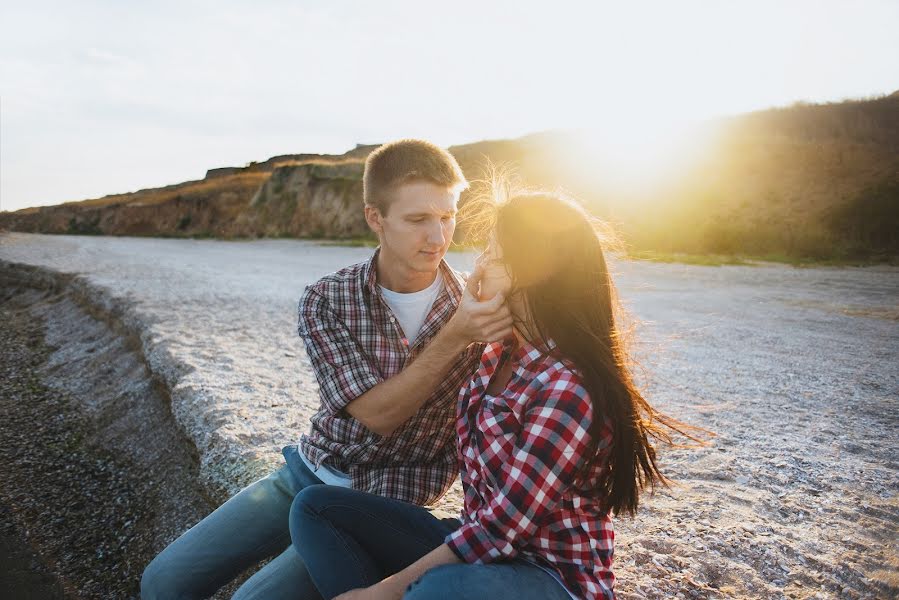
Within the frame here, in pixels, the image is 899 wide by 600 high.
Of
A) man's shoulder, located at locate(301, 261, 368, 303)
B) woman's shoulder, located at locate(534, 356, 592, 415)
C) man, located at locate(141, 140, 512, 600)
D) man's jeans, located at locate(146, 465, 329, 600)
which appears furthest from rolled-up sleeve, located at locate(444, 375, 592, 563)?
man's shoulder, located at locate(301, 261, 368, 303)

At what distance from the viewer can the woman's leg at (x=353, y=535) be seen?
1779mm

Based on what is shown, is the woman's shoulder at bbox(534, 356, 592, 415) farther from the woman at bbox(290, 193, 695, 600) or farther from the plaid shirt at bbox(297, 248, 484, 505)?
the plaid shirt at bbox(297, 248, 484, 505)

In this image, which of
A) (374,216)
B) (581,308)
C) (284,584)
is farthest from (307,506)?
(374,216)

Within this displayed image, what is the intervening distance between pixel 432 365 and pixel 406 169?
89 centimetres

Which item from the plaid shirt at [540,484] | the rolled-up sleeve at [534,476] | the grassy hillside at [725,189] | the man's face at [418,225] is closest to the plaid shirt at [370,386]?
the man's face at [418,225]

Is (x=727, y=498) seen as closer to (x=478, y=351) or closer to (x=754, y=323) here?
(x=478, y=351)

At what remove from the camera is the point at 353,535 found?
186 centimetres

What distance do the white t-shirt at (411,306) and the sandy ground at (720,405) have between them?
0.89 metres

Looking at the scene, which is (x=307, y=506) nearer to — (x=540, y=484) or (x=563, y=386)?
(x=540, y=484)

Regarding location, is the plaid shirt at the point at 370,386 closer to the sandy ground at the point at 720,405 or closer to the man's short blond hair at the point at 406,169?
the man's short blond hair at the point at 406,169

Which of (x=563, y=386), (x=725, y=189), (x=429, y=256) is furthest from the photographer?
(x=725, y=189)

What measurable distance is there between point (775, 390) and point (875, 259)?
13.9m

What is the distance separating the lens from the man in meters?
2.30

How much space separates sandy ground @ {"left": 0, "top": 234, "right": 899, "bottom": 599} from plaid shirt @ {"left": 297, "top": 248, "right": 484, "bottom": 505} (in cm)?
85
